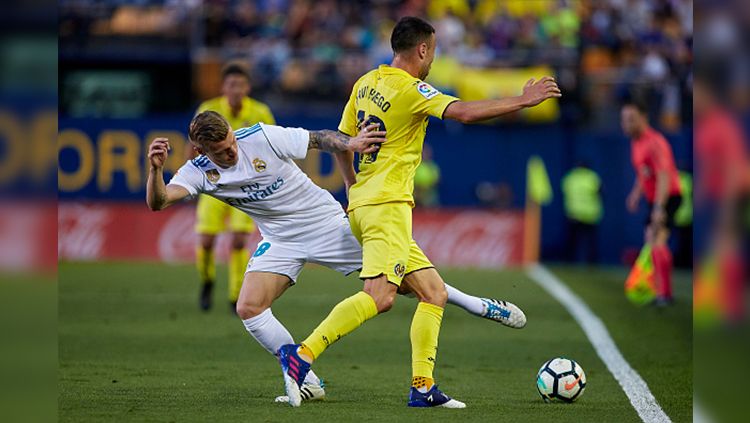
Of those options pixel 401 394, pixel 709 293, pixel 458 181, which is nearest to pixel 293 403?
pixel 401 394

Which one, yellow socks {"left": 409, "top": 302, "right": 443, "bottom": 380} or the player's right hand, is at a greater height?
the player's right hand

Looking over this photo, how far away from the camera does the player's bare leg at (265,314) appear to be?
6875 mm

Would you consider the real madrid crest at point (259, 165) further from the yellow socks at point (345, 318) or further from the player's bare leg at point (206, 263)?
the player's bare leg at point (206, 263)

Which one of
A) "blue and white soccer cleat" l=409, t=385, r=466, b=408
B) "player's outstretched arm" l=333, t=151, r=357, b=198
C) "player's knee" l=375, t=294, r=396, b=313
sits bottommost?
"blue and white soccer cleat" l=409, t=385, r=466, b=408

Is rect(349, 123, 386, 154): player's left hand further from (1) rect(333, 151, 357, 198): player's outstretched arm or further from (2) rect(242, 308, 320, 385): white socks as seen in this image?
(2) rect(242, 308, 320, 385): white socks

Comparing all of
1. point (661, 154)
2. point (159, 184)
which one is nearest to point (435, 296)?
point (159, 184)

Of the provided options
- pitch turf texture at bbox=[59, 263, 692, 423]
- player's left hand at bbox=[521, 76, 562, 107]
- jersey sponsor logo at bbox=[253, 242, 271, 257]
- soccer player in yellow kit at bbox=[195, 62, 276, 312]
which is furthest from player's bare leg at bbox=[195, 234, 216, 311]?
player's left hand at bbox=[521, 76, 562, 107]

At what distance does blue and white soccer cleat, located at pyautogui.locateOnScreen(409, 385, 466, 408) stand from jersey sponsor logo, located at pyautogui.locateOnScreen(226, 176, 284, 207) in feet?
4.84

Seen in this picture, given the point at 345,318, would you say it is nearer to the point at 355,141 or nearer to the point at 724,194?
the point at 355,141

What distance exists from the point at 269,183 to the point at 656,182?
7.14 meters

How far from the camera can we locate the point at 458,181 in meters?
22.3

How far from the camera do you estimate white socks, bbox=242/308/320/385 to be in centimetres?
691

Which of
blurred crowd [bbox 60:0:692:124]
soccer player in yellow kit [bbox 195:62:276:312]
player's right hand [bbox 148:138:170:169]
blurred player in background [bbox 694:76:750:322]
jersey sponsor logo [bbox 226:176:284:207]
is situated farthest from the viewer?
blurred crowd [bbox 60:0:692:124]

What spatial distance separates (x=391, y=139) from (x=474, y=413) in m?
1.62
